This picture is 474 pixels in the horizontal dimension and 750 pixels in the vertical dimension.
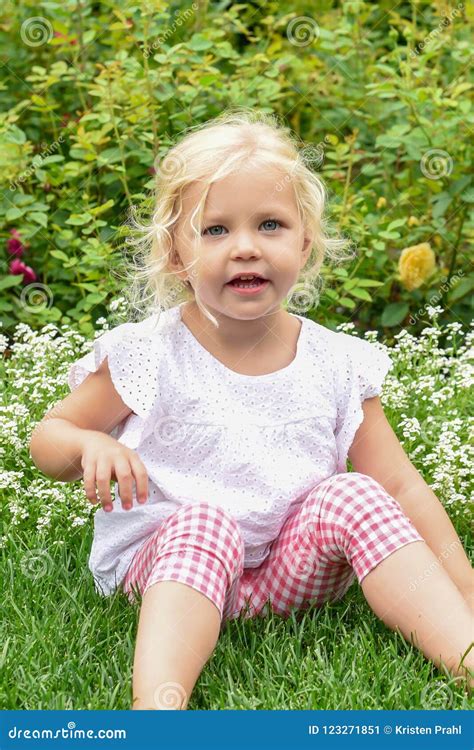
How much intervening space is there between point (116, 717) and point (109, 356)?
72cm

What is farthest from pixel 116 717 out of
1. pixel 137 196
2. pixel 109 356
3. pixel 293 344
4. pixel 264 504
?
pixel 137 196

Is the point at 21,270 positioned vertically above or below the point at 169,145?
below

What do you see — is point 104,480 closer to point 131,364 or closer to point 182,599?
point 182,599

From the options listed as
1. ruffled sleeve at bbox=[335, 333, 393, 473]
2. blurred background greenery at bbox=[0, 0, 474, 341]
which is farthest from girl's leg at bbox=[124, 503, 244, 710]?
blurred background greenery at bbox=[0, 0, 474, 341]

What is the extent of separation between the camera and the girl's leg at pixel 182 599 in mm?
1919

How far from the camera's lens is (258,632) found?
226 cm

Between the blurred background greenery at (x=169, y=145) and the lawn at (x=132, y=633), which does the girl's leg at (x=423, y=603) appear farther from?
the blurred background greenery at (x=169, y=145)

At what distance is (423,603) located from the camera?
6.93 feet

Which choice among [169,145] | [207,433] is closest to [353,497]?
[207,433]

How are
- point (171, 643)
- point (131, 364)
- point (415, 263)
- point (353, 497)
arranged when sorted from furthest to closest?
point (415, 263) < point (131, 364) < point (353, 497) < point (171, 643)

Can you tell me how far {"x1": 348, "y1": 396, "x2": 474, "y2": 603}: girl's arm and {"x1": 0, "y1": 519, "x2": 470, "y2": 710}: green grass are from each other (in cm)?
19

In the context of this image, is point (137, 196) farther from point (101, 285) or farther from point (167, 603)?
point (167, 603)

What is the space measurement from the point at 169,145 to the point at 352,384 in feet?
5.56

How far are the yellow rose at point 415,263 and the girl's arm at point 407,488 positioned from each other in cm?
146
